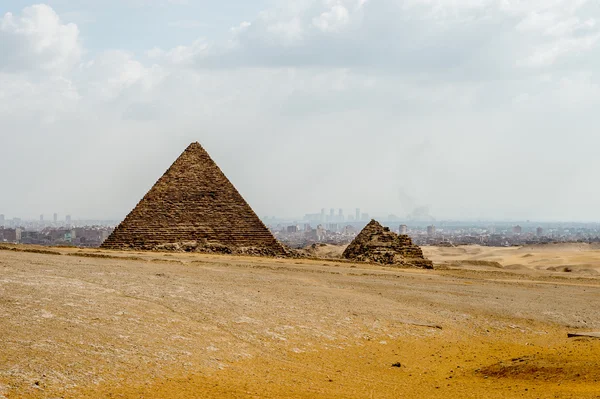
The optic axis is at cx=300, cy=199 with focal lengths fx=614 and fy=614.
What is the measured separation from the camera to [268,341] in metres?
10.1

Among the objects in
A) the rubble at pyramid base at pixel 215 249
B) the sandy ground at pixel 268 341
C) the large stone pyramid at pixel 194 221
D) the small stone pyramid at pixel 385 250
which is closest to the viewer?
the sandy ground at pixel 268 341

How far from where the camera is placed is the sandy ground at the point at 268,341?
7645mm

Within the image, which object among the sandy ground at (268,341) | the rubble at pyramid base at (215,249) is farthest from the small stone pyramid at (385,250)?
the sandy ground at (268,341)

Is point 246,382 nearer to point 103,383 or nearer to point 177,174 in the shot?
point 103,383

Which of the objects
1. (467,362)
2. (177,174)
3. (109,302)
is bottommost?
(467,362)

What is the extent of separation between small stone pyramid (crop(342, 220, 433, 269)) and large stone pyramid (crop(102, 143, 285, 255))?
5.01 m

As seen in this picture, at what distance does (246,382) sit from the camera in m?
7.93

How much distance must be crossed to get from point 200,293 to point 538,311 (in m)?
8.24

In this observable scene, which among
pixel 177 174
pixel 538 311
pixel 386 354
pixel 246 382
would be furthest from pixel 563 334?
pixel 177 174

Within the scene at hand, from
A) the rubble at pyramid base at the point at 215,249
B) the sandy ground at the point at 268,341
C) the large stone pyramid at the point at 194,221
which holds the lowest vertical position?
the sandy ground at the point at 268,341

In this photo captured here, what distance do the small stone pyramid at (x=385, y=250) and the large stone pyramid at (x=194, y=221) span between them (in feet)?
16.4

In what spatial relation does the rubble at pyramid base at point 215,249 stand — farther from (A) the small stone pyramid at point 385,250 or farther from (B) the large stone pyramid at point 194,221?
(A) the small stone pyramid at point 385,250

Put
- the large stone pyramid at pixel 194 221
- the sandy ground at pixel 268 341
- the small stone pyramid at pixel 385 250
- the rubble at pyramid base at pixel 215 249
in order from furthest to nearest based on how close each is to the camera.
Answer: the small stone pyramid at pixel 385 250 → the large stone pyramid at pixel 194 221 → the rubble at pyramid base at pixel 215 249 → the sandy ground at pixel 268 341

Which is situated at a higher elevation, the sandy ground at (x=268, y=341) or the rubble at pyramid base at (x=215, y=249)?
the rubble at pyramid base at (x=215, y=249)
